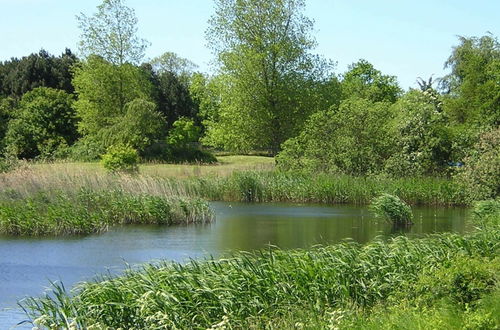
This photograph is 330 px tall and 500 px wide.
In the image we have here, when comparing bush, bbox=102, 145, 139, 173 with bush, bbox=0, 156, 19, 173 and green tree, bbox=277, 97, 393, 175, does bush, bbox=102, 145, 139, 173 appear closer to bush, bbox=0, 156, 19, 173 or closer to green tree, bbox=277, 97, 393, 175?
bush, bbox=0, 156, 19, 173

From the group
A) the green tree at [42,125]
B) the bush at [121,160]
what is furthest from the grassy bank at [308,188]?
the green tree at [42,125]

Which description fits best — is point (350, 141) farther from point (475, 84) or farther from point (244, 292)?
point (244, 292)

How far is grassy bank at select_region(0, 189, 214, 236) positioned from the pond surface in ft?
2.37

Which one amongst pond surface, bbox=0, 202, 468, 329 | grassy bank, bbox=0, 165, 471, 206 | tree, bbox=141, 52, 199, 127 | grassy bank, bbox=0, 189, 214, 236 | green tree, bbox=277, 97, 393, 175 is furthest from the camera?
tree, bbox=141, 52, 199, 127

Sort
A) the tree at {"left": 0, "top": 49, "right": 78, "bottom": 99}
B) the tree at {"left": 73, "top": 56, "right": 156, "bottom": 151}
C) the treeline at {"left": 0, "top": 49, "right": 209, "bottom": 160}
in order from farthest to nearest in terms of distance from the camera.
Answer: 1. the tree at {"left": 0, "top": 49, "right": 78, "bottom": 99}
2. the tree at {"left": 73, "top": 56, "right": 156, "bottom": 151}
3. the treeline at {"left": 0, "top": 49, "right": 209, "bottom": 160}

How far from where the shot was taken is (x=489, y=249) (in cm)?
1377

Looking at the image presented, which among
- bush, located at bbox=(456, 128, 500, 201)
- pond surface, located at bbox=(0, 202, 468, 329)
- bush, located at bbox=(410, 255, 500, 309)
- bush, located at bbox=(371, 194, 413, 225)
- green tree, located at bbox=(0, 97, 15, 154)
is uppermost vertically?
green tree, located at bbox=(0, 97, 15, 154)

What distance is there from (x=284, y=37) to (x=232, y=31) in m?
3.64

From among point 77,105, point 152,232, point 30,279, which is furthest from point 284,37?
point 30,279

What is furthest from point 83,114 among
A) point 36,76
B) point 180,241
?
point 180,241

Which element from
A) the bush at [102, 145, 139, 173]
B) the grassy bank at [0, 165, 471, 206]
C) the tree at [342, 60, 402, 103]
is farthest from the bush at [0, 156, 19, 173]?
the tree at [342, 60, 402, 103]

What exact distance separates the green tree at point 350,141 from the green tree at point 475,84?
444cm

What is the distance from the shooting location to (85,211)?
942 inches

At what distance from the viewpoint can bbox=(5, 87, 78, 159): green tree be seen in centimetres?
5362
